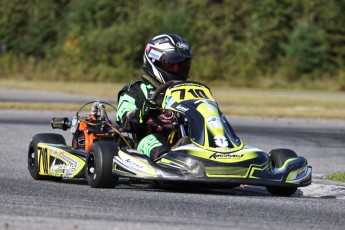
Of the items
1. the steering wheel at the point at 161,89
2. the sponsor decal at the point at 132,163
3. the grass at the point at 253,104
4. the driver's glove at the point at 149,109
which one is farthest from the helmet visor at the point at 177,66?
the grass at the point at 253,104

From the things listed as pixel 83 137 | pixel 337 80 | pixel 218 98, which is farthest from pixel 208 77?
pixel 83 137

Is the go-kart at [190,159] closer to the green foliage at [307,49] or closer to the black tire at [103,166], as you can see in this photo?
the black tire at [103,166]

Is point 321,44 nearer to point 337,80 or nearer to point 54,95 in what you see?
point 337,80

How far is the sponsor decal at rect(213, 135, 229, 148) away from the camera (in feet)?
27.4

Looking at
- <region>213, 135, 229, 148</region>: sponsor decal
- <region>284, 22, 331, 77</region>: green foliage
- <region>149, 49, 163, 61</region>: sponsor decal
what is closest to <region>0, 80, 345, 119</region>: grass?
<region>284, 22, 331, 77</region>: green foliage

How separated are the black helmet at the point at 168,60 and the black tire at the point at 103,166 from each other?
137cm

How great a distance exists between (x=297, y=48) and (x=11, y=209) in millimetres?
41980

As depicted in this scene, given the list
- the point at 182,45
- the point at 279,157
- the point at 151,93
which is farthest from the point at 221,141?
the point at 182,45

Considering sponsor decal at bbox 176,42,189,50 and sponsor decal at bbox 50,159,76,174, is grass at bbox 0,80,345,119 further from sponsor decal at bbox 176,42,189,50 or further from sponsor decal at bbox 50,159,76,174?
sponsor decal at bbox 50,159,76,174

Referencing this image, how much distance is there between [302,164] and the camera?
8.66 metres

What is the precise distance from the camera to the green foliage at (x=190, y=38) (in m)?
43.9

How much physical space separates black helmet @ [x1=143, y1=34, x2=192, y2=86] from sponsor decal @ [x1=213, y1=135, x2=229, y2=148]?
4.59 ft

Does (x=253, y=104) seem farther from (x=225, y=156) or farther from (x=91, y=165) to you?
(x=225, y=156)

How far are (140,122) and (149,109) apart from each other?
7.3 inches
